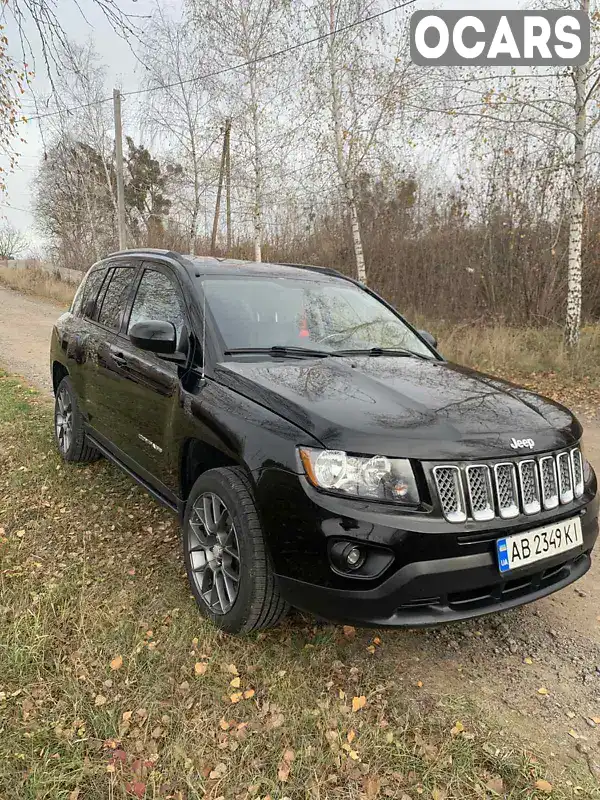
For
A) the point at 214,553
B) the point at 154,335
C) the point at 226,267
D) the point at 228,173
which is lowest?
the point at 214,553

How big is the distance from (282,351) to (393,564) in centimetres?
138

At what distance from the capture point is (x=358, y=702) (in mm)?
2273

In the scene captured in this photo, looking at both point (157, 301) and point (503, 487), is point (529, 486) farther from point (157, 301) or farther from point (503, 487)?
point (157, 301)

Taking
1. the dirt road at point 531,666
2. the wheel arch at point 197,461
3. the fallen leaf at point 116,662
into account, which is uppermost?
the wheel arch at point 197,461

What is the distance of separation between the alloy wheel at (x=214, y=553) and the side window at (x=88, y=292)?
8.52ft

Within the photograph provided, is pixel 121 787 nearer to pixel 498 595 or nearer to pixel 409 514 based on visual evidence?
pixel 409 514

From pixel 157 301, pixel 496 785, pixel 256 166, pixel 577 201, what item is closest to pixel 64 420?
pixel 157 301

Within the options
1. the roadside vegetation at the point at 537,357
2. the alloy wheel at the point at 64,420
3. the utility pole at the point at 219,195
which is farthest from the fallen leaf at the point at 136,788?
the utility pole at the point at 219,195

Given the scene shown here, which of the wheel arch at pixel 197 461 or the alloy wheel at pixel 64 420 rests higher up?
the wheel arch at pixel 197 461

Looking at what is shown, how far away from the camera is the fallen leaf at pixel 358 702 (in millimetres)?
2252

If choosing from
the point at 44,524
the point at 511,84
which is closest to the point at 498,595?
the point at 44,524

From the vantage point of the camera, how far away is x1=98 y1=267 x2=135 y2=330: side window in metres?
4.03

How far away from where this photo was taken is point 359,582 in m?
2.12

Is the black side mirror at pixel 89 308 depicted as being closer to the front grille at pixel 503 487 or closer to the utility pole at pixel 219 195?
the front grille at pixel 503 487
